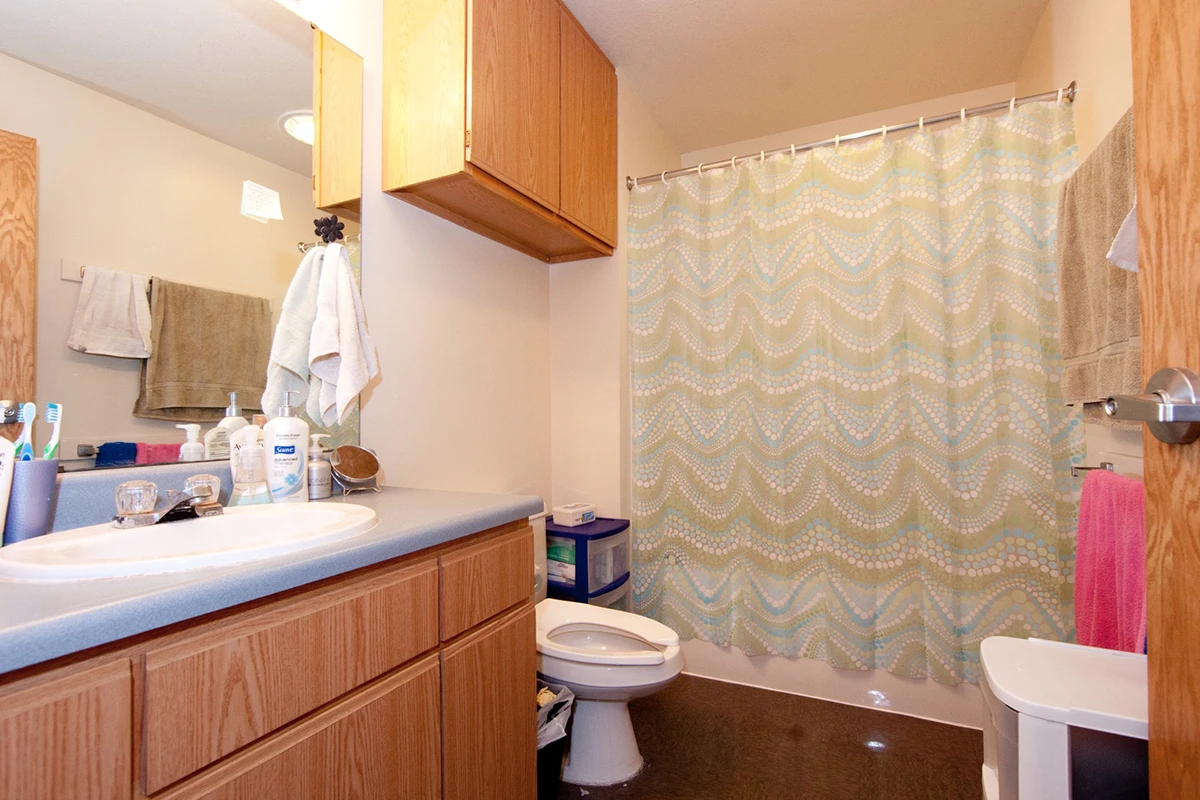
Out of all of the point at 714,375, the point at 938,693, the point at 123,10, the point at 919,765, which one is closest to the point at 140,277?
the point at 123,10

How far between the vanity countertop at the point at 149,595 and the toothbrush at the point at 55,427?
0.37 meters

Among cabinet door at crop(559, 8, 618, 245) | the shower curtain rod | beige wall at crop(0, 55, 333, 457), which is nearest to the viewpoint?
beige wall at crop(0, 55, 333, 457)

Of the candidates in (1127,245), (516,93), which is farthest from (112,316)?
(1127,245)

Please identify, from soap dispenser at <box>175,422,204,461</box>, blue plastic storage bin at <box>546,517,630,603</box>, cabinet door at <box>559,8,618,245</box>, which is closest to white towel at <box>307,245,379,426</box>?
soap dispenser at <box>175,422,204,461</box>

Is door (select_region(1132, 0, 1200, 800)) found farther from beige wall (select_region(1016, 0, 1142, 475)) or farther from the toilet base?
the toilet base

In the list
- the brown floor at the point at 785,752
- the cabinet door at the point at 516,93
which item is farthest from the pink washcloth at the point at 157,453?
the brown floor at the point at 785,752

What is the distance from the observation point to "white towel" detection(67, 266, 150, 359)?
1011 mm

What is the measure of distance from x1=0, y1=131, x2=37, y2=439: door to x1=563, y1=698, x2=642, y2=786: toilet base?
1.48 meters

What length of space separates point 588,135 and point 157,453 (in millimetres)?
1667

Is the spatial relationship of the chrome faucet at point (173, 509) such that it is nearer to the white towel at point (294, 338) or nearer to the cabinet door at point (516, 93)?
the white towel at point (294, 338)

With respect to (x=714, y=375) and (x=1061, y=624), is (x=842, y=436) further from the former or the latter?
(x=1061, y=624)

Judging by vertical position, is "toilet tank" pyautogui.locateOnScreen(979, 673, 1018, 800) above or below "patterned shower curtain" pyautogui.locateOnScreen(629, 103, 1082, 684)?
below

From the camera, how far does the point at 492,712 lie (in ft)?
3.73

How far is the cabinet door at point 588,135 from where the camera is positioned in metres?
1.94
